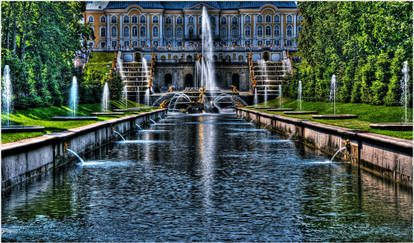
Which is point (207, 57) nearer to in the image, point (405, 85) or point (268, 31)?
point (268, 31)

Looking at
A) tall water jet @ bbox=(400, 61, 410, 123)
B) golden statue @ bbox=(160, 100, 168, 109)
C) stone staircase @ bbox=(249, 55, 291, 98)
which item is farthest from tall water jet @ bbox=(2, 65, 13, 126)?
stone staircase @ bbox=(249, 55, 291, 98)

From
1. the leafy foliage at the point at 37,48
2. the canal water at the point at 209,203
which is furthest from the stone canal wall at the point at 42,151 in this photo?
the leafy foliage at the point at 37,48

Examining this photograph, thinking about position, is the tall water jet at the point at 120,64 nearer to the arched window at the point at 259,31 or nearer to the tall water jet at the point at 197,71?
the tall water jet at the point at 197,71

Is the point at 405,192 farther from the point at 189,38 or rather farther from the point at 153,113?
the point at 189,38

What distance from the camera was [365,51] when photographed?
39812 millimetres

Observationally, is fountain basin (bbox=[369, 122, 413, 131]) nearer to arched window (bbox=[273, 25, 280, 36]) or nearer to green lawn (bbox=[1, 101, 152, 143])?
green lawn (bbox=[1, 101, 152, 143])

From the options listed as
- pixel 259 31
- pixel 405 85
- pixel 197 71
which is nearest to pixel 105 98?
pixel 405 85

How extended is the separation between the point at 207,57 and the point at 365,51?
7193 centimetres

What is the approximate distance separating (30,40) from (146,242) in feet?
122

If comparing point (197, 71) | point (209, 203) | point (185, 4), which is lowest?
point (209, 203)

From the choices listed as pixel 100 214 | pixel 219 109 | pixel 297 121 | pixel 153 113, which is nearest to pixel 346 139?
pixel 297 121

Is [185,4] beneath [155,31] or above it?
above

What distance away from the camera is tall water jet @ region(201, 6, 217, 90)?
318ft

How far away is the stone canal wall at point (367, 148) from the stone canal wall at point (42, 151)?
7.65m
